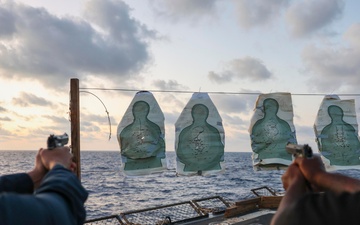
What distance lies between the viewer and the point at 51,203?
6.00ft

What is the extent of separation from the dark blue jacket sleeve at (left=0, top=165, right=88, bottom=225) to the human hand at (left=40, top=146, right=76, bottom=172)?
136 millimetres

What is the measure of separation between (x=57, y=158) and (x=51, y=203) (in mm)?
616

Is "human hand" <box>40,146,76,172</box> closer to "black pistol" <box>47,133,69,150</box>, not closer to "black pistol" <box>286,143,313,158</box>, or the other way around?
"black pistol" <box>47,133,69,150</box>

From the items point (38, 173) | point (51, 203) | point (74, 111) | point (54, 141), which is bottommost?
point (51, 203)

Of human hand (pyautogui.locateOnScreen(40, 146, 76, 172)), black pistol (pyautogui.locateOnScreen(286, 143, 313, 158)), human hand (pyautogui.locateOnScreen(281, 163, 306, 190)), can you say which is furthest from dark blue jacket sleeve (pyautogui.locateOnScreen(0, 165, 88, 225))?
black pistol (pyautogui.locateOnScreen(286, 143, 313, 158))

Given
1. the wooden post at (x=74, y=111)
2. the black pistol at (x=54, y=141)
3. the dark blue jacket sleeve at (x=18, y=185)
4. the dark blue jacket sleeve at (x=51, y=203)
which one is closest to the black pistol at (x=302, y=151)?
the dark blue jacket sleeve at (x=51, y=203)

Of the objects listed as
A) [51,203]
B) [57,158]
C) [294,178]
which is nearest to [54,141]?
[57,158]

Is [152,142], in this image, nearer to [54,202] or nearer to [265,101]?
[265,101]

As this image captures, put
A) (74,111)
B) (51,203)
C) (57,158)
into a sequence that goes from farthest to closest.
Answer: (74,111), (57,158), (51,203)

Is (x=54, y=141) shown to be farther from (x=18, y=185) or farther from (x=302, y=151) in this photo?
(x=302, y=151)

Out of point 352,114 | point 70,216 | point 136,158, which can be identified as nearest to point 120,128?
point 136,158

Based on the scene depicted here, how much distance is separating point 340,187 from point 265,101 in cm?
827

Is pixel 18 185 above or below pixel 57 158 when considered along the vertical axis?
below

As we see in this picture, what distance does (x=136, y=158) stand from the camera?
9.32m
